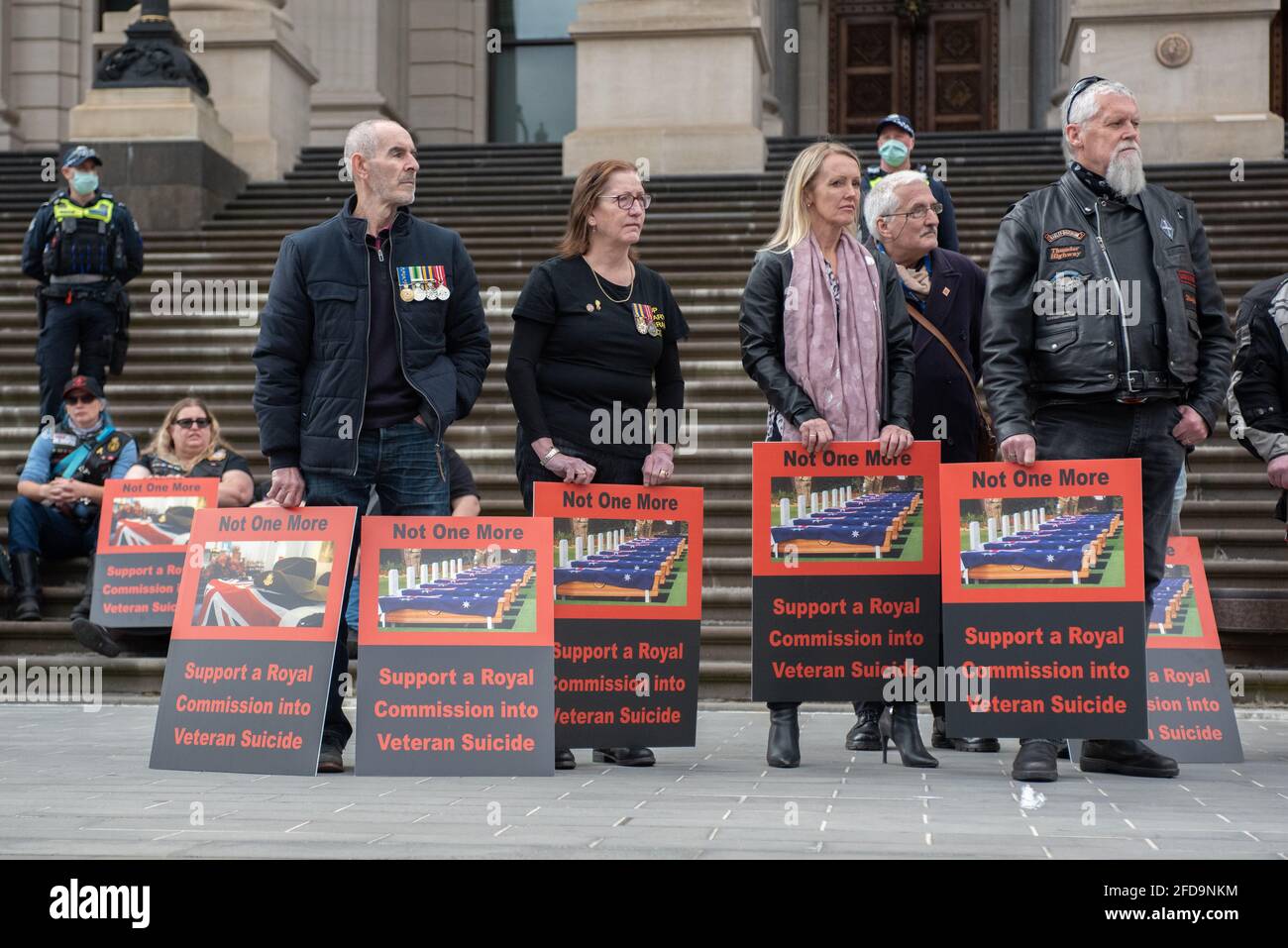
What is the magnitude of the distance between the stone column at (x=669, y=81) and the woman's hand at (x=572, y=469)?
1239 cm

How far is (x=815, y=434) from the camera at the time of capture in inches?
246

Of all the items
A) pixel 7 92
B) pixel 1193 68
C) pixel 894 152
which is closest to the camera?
pixel 894 152

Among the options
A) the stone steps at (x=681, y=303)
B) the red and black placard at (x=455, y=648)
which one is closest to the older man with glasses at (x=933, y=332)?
the red and black placard at (x=455, y=648)

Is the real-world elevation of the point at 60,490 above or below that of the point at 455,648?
above

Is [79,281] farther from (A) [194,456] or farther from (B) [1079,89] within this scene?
(B) [1079,89]

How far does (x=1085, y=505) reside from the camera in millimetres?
5938

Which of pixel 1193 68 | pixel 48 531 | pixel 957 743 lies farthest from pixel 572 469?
pixel 1193 68

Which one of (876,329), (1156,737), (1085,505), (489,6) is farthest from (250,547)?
(489,6)

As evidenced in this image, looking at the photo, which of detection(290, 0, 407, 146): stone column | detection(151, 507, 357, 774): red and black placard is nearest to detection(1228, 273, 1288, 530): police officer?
detection(151, 507, 357, 774): red and black placard

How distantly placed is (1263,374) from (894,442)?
153 centimetres

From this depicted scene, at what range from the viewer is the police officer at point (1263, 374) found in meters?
6.79

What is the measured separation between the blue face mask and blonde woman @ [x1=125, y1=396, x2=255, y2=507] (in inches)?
156

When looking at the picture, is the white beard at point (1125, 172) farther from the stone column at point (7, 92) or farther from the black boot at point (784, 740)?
the stone column at point (7, 92)
